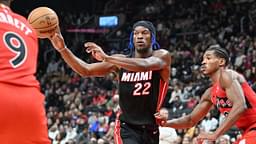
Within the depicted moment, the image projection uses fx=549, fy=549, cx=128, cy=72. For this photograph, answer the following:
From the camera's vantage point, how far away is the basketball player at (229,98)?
534cm

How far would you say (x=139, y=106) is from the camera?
Answer: 5633mm

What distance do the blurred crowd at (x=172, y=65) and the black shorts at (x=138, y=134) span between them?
97.9 inches

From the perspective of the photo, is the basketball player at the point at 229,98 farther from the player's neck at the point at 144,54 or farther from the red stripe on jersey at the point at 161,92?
the player's neck at the point at 144,54

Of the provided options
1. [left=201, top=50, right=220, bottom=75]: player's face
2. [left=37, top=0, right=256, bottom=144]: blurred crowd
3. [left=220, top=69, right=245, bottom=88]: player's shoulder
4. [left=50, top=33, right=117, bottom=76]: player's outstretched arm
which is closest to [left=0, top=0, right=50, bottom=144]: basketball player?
[left=50, top=33, right=117, bottom=76]: player's outstretched arm

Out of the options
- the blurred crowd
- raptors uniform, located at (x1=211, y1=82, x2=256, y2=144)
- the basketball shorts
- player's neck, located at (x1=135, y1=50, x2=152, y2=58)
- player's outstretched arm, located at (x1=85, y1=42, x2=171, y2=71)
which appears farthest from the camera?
the blurred crowd

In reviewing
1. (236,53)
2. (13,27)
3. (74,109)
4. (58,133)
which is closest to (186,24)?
(236,53)

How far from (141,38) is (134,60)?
1.33 feet

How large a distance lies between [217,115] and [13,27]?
389 inches

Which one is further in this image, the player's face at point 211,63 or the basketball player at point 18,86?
the player's face at point 211,63

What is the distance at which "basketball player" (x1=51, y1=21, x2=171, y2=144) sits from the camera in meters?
5.61

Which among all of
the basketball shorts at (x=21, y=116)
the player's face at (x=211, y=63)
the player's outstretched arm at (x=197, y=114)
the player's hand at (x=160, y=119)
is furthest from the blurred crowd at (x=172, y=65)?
the basketball shorts at (x=21, y=116)

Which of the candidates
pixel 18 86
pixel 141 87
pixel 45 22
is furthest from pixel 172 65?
pixel 18 86

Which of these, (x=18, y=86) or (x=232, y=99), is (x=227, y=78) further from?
(x=18, y=86)

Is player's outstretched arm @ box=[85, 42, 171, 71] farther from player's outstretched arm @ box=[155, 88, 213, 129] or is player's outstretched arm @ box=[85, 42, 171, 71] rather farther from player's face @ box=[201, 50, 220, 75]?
player's outstretched arm @ box=[155, 88, 213, 129]
